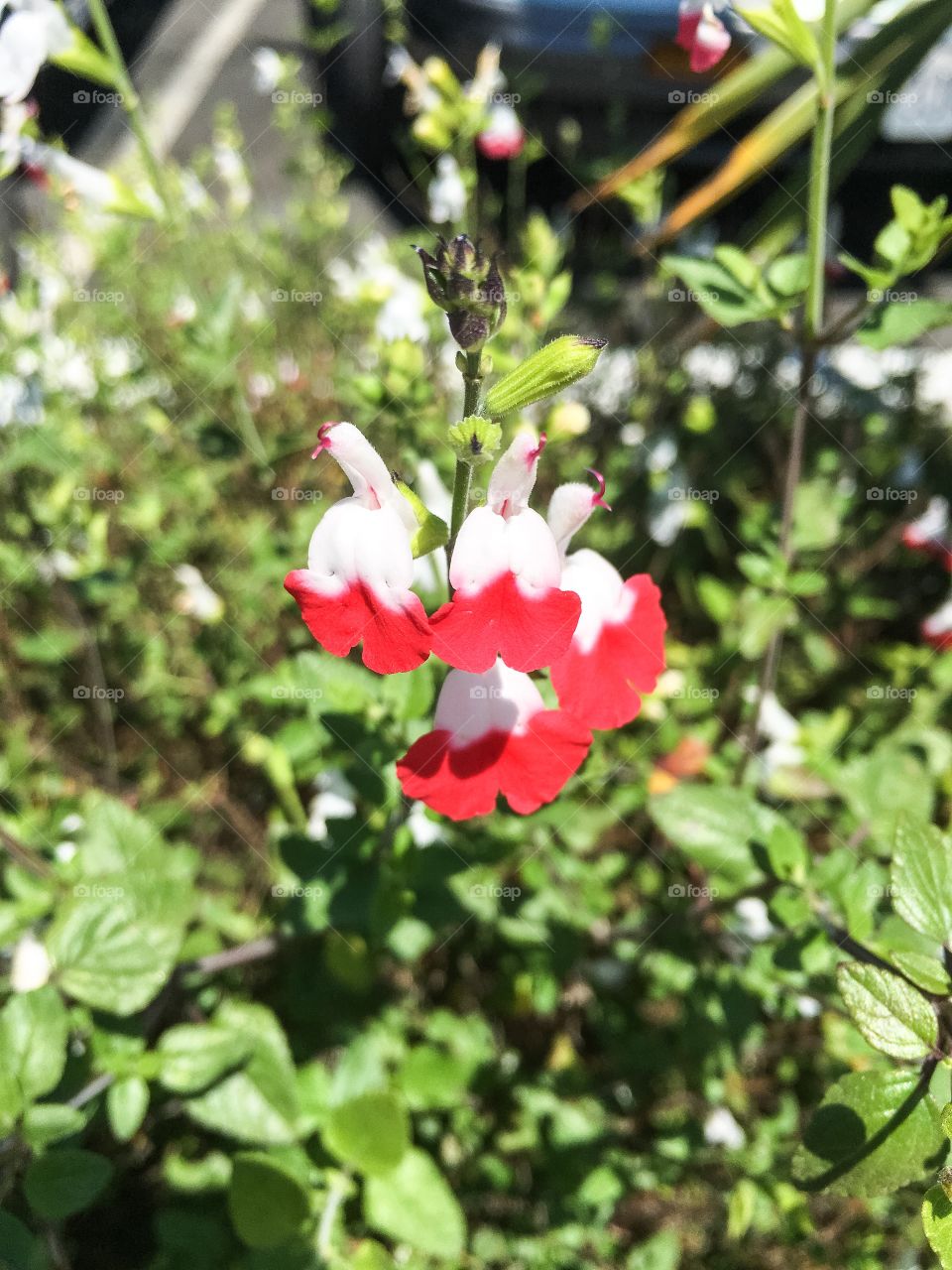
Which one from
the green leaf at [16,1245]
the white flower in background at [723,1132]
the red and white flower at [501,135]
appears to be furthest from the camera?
the red and white flower at [501,135]

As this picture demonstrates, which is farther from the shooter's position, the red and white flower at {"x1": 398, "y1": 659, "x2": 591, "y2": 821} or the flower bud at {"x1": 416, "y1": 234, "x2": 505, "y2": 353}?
the red and white flower at {"x1": 398, "y1": 659, "x2": 591, "y2": 821}

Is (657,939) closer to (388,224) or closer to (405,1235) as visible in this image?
(405,1235)

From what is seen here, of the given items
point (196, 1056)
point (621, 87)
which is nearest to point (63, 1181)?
point (196, 1056)

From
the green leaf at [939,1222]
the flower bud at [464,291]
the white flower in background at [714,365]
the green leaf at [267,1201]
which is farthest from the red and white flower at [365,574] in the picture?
the white flower in background at [714,365]

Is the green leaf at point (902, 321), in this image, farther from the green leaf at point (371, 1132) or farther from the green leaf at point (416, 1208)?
the green leaf at point (416, 1208)

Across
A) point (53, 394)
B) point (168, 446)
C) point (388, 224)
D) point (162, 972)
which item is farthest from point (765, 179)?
point (162, 972)

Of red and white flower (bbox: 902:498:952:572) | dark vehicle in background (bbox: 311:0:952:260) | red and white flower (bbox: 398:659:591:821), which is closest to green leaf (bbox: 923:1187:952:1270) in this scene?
red and white flower (bbox: 398:659:591:821)

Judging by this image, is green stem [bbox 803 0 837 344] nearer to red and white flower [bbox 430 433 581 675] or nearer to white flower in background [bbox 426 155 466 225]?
red and white flower [bbox 430 433 581 675]

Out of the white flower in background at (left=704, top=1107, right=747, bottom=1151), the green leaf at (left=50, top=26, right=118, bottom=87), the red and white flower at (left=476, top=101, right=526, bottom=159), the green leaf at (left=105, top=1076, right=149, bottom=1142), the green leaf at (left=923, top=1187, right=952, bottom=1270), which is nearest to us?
the green leaf at (left=923, top=1187, right=952, bottom=1270)
